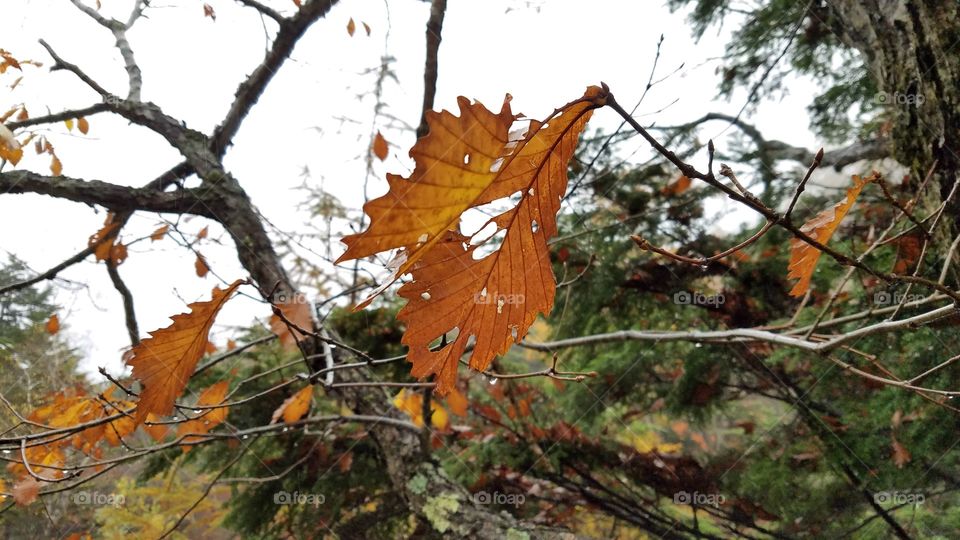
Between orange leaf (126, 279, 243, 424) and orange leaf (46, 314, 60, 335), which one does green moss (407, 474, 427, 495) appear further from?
orange leaf (46, 314, 60, 335)

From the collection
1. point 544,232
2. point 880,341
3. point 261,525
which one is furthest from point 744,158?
point 261,525

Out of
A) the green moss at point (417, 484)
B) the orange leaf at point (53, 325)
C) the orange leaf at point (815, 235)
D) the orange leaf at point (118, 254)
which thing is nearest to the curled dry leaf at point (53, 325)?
the orange leaf at point (53, 325)

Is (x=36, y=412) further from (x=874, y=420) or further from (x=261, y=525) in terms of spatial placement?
(x=874, y=420)

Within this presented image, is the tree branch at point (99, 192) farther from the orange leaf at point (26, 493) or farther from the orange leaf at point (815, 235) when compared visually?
the orange leaf at point (815, 235)

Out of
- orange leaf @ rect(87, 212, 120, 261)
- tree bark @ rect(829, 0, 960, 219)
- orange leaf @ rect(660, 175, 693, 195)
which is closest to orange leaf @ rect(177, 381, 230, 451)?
orange leaf @ rect(87, 212, 120, 261)

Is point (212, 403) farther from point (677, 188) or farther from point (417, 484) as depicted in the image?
point (677, 188)

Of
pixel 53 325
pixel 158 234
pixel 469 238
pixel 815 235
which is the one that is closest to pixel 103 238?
pixel 158 234
